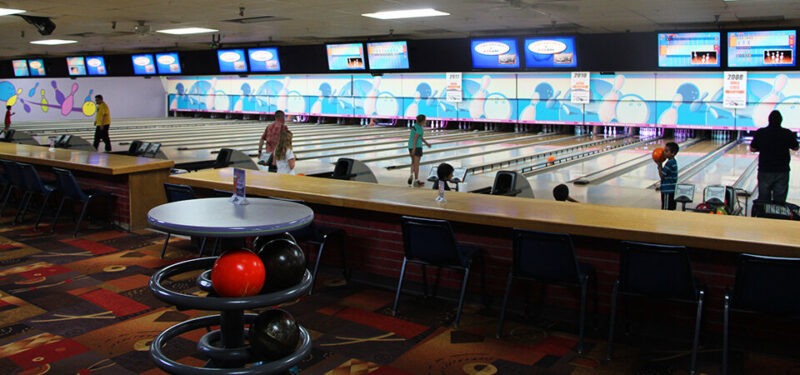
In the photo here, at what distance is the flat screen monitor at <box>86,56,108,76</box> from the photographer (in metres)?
11.4

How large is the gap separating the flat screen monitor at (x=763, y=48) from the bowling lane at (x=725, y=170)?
2406 millimetres

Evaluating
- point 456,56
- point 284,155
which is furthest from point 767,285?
point 456,56

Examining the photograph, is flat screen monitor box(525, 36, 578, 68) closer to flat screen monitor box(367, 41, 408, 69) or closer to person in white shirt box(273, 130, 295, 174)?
flat screen monitor box(367, 41, 408, 69)

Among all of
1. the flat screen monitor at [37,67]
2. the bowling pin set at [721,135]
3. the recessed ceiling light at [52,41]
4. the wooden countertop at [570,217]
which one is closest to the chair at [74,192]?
the wooden countertop at [570,217]

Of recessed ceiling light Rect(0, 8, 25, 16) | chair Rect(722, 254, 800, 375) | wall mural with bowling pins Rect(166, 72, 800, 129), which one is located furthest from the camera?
wall mural with bowling pins Rect(166, 72, 800, 129)

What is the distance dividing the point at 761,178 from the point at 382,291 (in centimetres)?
398

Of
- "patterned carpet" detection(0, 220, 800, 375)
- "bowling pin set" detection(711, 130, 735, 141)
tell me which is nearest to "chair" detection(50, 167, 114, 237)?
"patterned carpet" detection(0, 220, 800, 375)

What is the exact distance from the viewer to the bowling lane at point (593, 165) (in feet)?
32.5

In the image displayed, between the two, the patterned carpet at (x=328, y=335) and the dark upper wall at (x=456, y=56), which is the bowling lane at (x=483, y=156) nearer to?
the dark upper wall at (x=456, y=56)

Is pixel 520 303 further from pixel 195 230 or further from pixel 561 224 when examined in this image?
pixel 195 230

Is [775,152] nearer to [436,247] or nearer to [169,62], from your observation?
[436,247]

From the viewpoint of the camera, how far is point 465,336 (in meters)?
3.35

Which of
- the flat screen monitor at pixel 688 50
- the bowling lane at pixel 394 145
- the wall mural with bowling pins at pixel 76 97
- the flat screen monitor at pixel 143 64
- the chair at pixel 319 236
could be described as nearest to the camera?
the chair at pixel 319 236

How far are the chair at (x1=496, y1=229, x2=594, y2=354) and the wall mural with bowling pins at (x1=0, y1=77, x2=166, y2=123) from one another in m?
22.6
